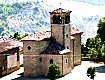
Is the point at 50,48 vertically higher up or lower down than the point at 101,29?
lower down

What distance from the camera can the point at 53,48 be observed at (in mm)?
55969

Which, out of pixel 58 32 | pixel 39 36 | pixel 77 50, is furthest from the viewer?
pixel 77 50

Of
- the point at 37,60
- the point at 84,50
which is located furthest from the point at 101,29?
the point at 37,60

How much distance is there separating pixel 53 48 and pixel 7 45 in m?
7.80

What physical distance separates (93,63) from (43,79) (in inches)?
619

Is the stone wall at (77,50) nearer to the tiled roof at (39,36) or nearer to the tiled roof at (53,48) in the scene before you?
the tiled roof at (39,36)

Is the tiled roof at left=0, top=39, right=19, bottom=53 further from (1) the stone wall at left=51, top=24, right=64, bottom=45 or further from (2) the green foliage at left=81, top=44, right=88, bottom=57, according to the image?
(2) the green foliage at left=81, top=44, right=88, bottom=57

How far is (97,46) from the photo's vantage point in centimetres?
7488

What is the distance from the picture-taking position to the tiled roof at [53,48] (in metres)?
55.4

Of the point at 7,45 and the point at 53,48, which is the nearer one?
the point at 53,48

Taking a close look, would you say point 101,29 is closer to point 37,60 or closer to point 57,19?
point 57,19

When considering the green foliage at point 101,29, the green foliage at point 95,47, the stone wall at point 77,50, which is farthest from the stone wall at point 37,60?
the green foliage at point 95,47

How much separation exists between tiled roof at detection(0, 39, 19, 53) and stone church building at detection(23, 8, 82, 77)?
128 inches

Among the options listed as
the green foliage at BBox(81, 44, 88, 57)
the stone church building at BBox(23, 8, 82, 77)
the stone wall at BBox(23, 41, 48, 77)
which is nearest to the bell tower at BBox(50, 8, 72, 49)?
the stone church building at BBox(23, 8, 82, 77)
